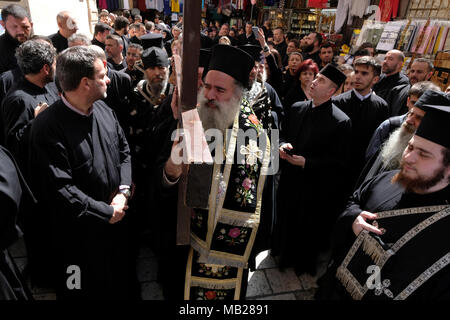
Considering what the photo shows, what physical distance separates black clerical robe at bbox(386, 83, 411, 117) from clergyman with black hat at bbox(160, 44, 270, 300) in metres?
2.98

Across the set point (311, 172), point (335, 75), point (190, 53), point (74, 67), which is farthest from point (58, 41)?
point (190, 53)

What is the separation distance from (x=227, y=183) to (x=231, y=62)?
2.95 feet

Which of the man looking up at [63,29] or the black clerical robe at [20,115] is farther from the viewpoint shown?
the man looking up at [63,29]

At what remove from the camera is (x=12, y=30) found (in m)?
4.08

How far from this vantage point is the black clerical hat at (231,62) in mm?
2168

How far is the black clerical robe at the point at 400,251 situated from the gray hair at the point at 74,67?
208 centimetres

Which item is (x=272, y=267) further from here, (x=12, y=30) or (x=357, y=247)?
(x=12, y=30)

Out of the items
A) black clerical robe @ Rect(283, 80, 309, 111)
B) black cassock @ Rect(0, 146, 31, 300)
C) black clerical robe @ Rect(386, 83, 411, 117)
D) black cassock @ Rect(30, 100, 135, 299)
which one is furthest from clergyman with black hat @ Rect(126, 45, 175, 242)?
black clerical robe @ Rect(386, 83, 411, 117)

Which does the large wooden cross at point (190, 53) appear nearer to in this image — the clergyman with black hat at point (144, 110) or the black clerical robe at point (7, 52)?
the clergyman with black hat at point (144, 110)

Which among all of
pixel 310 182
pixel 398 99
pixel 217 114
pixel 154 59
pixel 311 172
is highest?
pixel 154 59

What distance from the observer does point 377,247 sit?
5.73 feet

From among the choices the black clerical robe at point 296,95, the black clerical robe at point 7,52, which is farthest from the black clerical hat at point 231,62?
the black clerical robe at point 7,52

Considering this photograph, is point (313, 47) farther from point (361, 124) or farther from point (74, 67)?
point (74, 67)
